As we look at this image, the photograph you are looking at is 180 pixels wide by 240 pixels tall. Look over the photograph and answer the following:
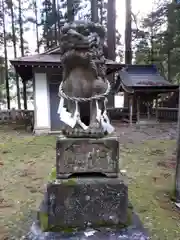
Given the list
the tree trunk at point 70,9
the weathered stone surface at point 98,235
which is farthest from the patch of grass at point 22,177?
the tree trunk at point 70,9

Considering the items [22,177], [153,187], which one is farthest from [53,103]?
[153,187]

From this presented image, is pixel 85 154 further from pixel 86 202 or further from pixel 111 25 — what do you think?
pixel 111 25

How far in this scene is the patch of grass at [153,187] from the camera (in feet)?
9.37

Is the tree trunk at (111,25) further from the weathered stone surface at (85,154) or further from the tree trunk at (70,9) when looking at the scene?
the weathered stone surface at (85,154)

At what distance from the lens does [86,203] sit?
2.07 metres

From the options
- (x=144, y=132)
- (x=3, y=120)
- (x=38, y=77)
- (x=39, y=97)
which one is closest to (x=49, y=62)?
(x=38, y=77)

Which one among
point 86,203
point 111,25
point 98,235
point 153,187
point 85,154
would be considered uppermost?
point 111,25

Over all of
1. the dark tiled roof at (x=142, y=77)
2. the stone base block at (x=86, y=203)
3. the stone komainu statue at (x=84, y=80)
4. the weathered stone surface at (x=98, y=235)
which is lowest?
the weathered stone surface at (x=98, y=235)

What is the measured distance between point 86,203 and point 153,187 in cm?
235

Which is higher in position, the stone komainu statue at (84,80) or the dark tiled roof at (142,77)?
the dark tiled roof at (142,77)

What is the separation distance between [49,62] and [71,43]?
6780 mm

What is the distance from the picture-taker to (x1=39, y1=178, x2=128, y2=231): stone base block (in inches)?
80.6

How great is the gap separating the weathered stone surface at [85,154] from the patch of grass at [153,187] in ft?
3.98

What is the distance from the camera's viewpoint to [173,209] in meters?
3.31
